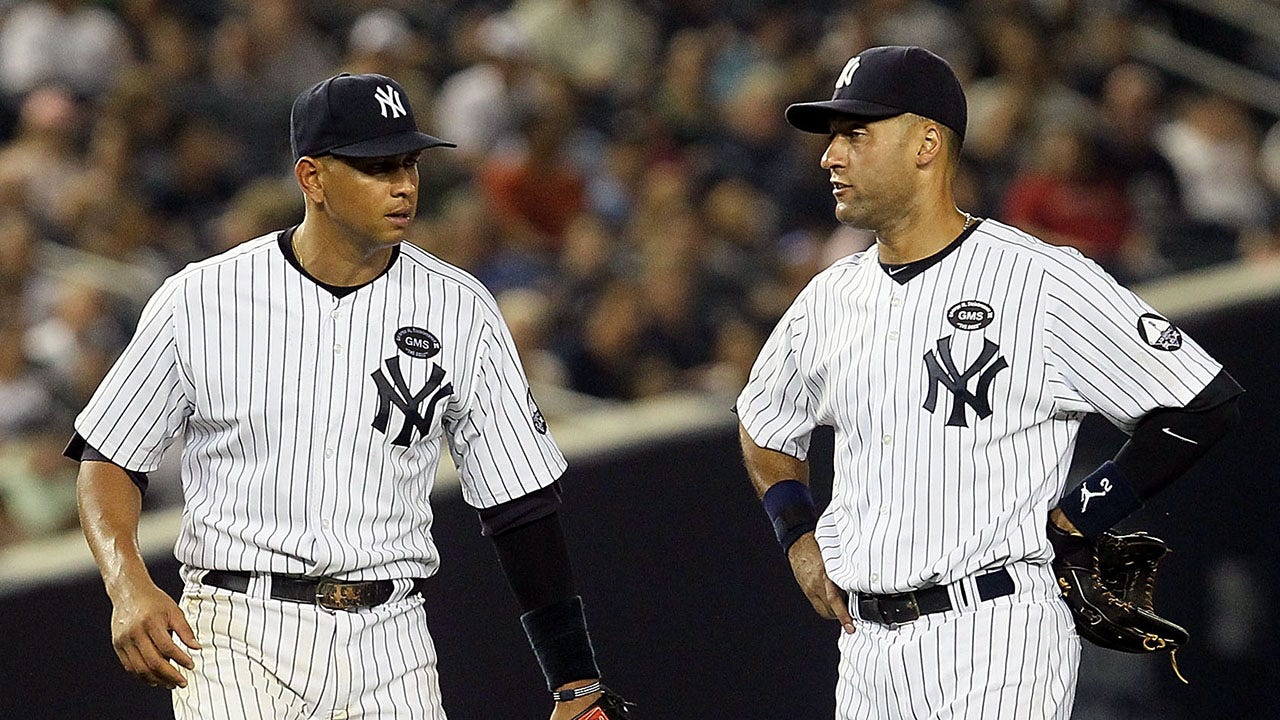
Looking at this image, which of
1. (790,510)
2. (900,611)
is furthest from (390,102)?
(900,611)

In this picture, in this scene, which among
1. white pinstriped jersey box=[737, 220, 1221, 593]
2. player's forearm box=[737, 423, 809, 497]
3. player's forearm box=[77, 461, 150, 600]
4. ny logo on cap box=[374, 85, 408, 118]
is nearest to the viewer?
player's forearm box=[77, 461, 150, 600]

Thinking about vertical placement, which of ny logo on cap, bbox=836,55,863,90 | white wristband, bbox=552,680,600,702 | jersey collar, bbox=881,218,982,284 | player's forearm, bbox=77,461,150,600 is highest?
ny logo on cap, bbox=836,55,863,90

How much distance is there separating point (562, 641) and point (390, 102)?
1096 millimetres

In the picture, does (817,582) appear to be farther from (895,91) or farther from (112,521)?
(112,521)

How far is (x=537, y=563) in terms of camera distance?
384 centimetres

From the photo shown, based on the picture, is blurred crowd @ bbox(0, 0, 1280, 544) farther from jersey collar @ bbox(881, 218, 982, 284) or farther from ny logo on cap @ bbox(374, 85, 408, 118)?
→ jersey collar @ bbox(881, 218, 982, 284)

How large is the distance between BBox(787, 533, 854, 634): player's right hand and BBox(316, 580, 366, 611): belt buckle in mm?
872

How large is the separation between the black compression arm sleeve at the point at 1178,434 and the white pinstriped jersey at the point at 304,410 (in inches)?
46.9

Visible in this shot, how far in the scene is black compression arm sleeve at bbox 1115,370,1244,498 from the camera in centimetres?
367

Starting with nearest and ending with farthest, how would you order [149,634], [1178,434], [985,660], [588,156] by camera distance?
1. [149,634]
2. [985,660]
3. [1178,434]
4. [588,156]

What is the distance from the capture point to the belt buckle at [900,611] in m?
3.66

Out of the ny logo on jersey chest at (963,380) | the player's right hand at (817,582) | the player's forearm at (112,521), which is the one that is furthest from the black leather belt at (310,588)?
the ny logo on jersey chest at (963,380)

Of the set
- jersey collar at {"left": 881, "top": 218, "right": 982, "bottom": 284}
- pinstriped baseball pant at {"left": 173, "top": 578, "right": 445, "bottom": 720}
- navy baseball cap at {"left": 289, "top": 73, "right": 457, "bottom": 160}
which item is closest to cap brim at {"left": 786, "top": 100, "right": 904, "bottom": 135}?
jersey collar at {"left": 881, "top": 218, "right": 982, "bottom": 284}

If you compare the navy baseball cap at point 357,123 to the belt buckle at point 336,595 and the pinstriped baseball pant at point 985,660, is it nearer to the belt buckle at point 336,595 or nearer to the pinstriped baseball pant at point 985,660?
the belt buckle at point 336,595
